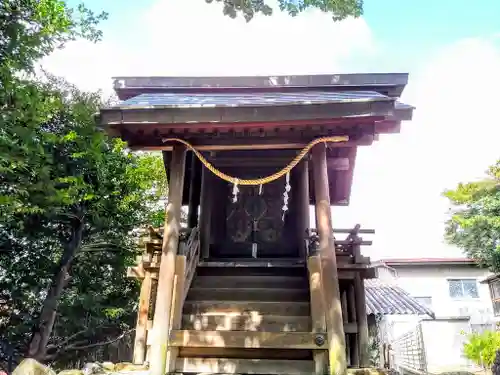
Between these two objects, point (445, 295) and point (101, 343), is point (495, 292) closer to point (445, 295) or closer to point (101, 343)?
point (445, 295)

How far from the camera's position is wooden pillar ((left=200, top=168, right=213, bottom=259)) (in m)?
7.29

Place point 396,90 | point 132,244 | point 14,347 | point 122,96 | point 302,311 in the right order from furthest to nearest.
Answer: point 132,244
point 14,347
point 122,96
point 396,90
point 302,311

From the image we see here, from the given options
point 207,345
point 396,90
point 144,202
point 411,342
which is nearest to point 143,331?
point 207,345

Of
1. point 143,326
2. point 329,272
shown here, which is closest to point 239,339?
point 329,272

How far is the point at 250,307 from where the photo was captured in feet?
18.2

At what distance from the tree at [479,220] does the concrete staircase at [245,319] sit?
12795mm

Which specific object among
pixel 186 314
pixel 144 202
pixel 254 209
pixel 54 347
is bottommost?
pixel 54 347

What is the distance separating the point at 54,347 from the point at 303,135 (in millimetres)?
10856

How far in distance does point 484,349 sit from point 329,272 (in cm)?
1549

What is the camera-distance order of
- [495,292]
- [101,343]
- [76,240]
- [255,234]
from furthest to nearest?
[495,292] < [101,343] < [76,240] < [255,234]

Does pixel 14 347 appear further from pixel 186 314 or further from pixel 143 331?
pixel 186 314

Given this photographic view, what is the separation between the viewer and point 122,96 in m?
7.72

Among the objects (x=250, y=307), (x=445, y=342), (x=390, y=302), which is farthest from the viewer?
(x=445, y=342)

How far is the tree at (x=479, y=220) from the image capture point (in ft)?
51.5
